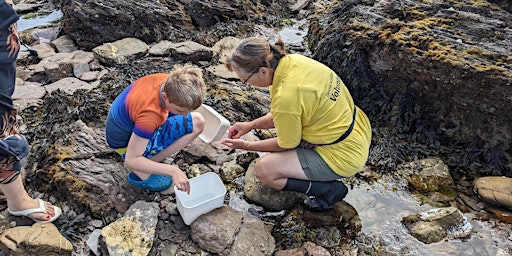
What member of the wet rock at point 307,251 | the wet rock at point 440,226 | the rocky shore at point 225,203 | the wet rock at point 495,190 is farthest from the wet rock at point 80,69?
the wet rock at point 495,190

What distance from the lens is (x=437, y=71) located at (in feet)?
13.7

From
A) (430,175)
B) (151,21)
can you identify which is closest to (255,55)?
(430,175)

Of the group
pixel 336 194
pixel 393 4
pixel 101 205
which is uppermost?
pixel 393 4

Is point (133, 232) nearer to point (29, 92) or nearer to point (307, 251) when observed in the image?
point (307, 251)

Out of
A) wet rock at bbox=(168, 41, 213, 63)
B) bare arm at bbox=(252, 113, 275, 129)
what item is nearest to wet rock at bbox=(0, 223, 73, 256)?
bare arm at bbox=(252, 113, 275, 129)

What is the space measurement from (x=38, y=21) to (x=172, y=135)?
18.0 feet

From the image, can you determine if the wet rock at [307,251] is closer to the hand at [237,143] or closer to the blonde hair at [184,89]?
the hand at [237,143]

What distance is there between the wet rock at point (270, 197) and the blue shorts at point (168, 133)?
2.56 ft

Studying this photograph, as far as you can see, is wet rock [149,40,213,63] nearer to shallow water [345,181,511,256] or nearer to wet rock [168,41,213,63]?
wet rock [168,41,213,63]

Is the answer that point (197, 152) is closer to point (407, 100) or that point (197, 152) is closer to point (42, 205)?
point (42, 205)

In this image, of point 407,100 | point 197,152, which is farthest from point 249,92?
point 407,100

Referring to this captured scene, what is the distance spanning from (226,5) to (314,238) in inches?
193

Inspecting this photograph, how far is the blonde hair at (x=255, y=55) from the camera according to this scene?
2840 mm

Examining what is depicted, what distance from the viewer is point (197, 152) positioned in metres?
3.93
